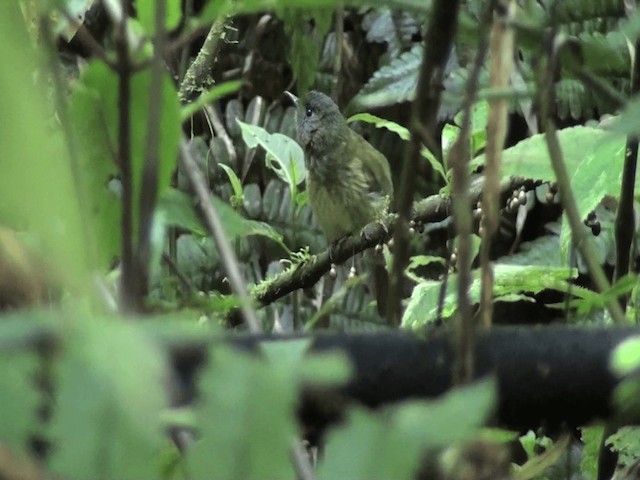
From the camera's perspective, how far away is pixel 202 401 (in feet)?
0.64

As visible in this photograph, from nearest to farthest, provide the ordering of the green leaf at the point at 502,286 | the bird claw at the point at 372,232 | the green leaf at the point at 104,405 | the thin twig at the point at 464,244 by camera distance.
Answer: the green leaf at the point at 104,405 < the thin twig at the point at 464,244 < the green leaf at the point at 502,286 < the bird claw at the point at 372,232

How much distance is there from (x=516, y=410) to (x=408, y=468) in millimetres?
144

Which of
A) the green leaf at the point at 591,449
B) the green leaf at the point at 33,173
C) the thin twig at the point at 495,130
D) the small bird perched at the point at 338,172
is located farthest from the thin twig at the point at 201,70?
the green leaf at the point at 33,173

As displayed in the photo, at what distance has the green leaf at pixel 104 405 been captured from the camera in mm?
171

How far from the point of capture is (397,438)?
0.64 ft

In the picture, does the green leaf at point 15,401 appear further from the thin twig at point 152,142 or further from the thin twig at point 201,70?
the thin twig at point 201,70

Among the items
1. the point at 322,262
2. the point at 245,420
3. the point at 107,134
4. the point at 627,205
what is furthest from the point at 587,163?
the point at 322,262

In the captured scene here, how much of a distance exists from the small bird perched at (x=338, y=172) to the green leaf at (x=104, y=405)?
2.05 meters

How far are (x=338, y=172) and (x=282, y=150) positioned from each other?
86 cm

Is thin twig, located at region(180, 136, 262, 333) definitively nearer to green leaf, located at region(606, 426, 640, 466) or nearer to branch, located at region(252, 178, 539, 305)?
green leaf, located at region(606, 426, 640, 466)

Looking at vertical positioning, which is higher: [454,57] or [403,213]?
[403,213]

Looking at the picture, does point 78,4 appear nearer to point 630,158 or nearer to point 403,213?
point 403,213

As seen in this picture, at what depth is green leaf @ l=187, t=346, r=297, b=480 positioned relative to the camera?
0.61ft

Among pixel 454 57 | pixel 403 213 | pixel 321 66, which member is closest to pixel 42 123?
pixel 403 213
